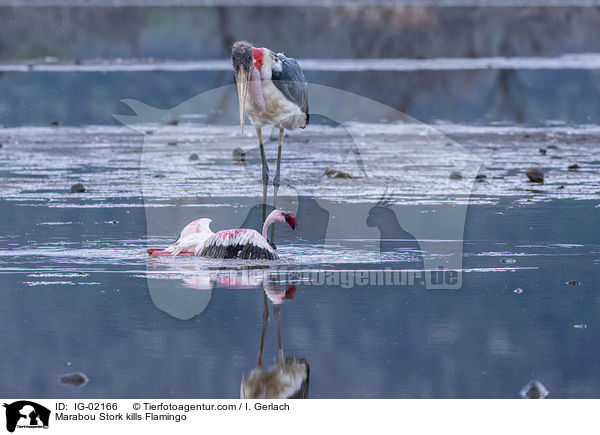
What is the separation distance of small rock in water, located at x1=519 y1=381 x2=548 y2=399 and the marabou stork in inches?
179

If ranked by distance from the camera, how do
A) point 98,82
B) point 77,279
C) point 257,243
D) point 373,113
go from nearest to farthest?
point 77,279, point 257,243, point 373,113, point 98,82

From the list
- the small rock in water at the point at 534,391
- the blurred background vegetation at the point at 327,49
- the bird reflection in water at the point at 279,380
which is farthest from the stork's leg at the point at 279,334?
the blurred background vegetation at the point at 327,49

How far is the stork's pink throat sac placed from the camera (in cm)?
966

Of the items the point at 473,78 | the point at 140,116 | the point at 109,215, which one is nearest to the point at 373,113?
the point at 140,116

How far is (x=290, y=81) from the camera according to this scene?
999 cm

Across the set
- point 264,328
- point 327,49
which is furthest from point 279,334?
point 327,49

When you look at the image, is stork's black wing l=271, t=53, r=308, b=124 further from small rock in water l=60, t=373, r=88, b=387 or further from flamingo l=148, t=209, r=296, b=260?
small rock in water l=60, t=373, r=88, b=387

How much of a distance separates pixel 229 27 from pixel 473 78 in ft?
44.9

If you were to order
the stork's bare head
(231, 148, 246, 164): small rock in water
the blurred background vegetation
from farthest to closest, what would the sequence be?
the blurred background vegetation < (231, 148, 246, 164): small rock in water < the stork's bare head

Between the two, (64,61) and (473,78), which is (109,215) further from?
(64,61)

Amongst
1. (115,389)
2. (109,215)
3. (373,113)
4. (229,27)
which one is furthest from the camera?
(229,27)

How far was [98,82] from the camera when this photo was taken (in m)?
26.6
